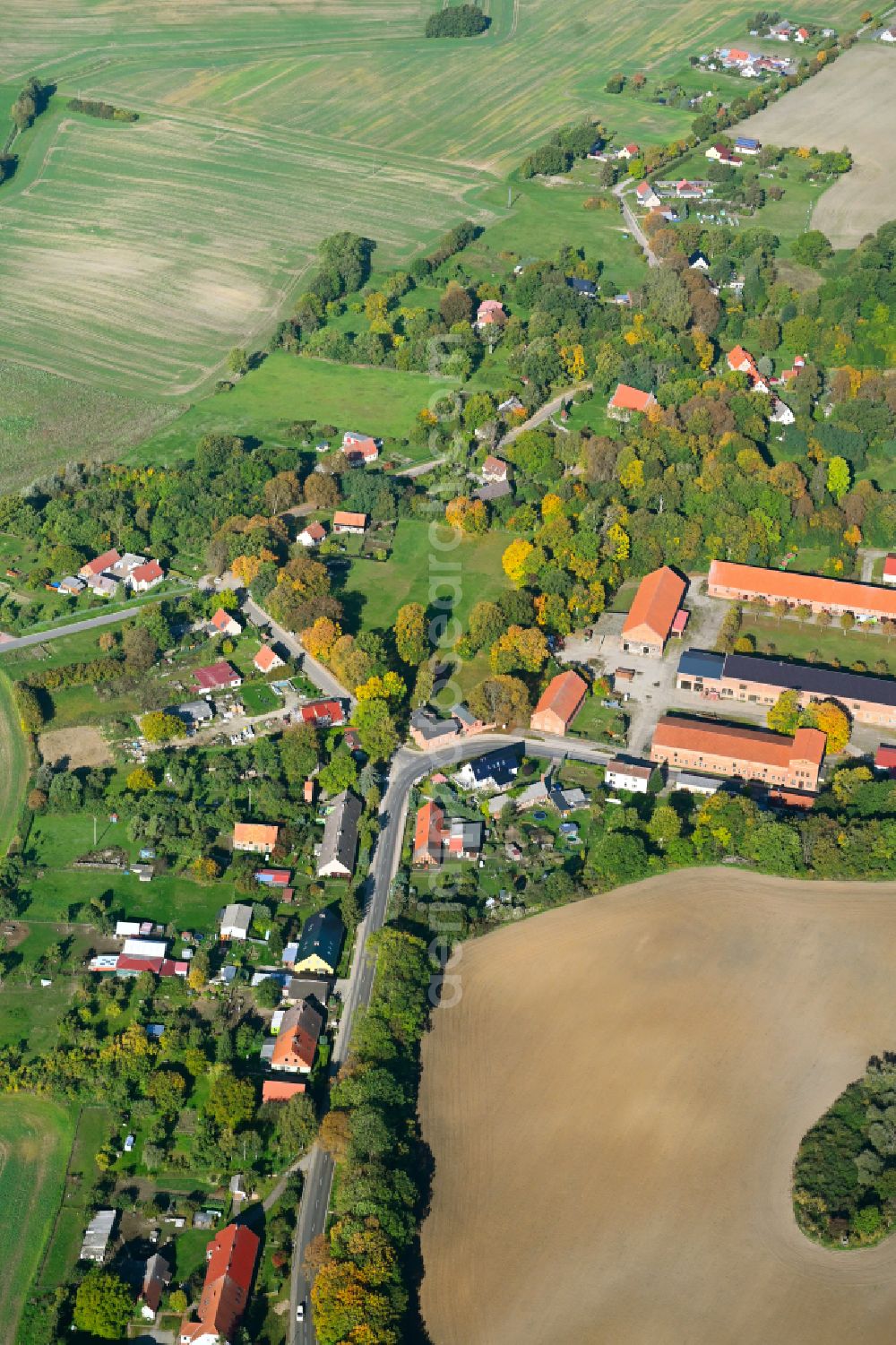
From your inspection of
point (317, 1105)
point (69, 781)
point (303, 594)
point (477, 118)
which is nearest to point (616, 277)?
point (477, 118)

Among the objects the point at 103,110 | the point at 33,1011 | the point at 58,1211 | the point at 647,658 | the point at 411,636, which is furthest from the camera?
the point at 103,110

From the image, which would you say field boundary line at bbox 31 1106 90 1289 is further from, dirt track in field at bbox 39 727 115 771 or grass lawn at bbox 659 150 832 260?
grass lawn at bbox 659 150 832 260

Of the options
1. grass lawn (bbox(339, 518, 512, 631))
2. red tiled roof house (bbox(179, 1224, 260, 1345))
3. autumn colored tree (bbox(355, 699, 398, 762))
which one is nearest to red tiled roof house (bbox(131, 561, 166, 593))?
grass lawn (bbox(339, 518, 512, 631))

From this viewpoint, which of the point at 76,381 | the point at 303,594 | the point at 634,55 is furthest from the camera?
the point at 634,55

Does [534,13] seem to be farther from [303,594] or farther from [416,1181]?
[416,1181]

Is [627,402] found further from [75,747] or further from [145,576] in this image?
[75,747]

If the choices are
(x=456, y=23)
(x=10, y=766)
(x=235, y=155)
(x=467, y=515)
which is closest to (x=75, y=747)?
(x=10, y=766)

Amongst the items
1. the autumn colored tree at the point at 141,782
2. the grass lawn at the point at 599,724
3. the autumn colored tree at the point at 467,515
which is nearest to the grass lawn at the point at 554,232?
the autumn colored tree at the point at 467,515
